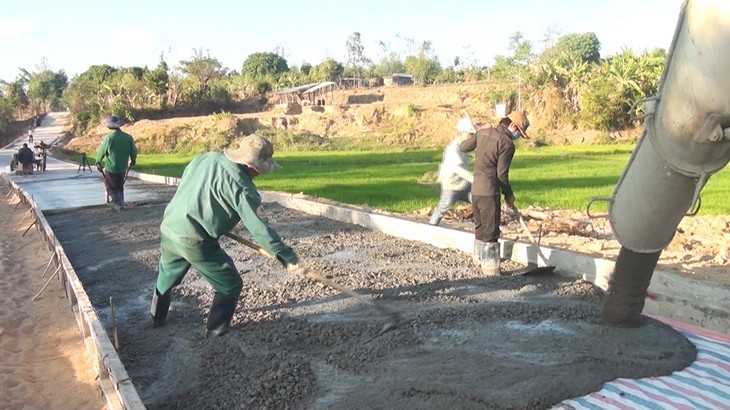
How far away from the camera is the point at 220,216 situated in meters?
4.08

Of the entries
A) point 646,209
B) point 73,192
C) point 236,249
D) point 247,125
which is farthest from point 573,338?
point 247,125

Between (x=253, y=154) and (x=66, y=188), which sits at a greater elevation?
(x=253, y=154)

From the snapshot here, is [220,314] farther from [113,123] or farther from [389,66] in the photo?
[389,66]

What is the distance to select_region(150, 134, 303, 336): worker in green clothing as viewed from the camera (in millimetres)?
3969

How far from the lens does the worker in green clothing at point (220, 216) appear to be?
3.97m

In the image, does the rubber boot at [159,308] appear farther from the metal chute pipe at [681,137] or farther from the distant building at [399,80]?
the distant building at [399,80]

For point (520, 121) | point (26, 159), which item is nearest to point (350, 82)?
point (26, 159)

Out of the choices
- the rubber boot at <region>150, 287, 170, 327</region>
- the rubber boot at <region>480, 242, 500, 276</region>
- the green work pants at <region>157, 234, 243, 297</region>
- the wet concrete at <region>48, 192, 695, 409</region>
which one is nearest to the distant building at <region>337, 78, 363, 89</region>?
the wet concrete at <region>48, 192, 695, 409</region>

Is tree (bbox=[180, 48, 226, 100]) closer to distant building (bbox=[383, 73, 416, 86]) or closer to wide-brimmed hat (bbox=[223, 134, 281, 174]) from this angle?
distant building (bbox=[383, 73, 416, 86])

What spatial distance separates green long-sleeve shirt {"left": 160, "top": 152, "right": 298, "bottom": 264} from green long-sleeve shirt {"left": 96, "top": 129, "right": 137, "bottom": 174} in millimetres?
5871

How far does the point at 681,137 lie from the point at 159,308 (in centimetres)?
362

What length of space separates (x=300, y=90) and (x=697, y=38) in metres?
47.0

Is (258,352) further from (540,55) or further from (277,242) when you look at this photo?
(540,55)

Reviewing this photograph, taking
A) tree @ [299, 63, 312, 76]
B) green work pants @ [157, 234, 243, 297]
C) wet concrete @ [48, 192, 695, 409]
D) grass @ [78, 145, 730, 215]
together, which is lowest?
grass @ [78, 145, 730, 215]
